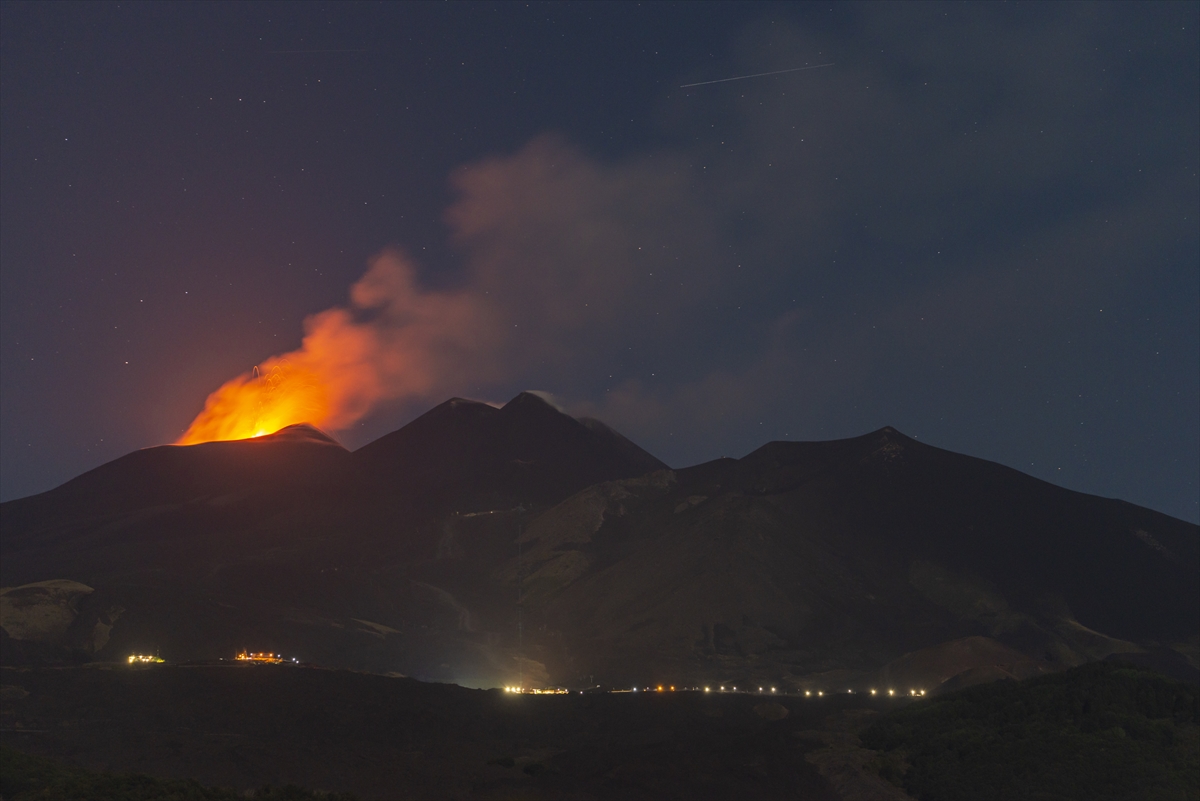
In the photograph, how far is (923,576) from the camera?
170625 mm

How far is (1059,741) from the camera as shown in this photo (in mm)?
53062

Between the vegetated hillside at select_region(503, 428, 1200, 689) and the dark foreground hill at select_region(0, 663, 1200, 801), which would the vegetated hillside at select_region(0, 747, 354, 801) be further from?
the vegetated hillside at select_region(503, 428, 1200, 689)

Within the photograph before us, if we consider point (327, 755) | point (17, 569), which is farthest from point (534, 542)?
point (327, 755)

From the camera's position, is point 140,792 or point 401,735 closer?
point 140,792

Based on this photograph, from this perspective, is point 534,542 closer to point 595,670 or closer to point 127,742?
point 595,670

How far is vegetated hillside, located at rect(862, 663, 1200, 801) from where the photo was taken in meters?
48.8

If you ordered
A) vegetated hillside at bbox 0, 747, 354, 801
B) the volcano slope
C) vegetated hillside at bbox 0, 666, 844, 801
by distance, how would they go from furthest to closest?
the volcano slope < vegetated hillside at bbox 0, 666, 844, 801 < vegetated hillside at bbox 0, 747, 354, 801

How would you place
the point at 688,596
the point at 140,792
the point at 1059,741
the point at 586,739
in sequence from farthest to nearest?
the point at 688,596
the point at 586,739
the point at 1059,741
the point at 140,792

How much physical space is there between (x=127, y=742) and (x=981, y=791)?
45.7 m

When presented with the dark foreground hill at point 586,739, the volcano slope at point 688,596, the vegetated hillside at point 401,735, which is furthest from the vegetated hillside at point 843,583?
the dark foreground hill at point 586,739

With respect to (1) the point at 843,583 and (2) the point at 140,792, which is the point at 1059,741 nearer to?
(2) the point at 140,792

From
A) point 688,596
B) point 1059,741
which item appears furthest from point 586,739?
point 688,596

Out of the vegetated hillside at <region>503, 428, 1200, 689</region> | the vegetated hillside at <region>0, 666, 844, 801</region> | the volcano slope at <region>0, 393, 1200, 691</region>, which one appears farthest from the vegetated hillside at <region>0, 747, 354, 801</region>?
the vegetated hillside at <region>503, 428, 1200, 689</region>

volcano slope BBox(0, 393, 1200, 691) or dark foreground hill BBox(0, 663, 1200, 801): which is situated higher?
volcano slope BBox(0, 393, 1200, 691)
